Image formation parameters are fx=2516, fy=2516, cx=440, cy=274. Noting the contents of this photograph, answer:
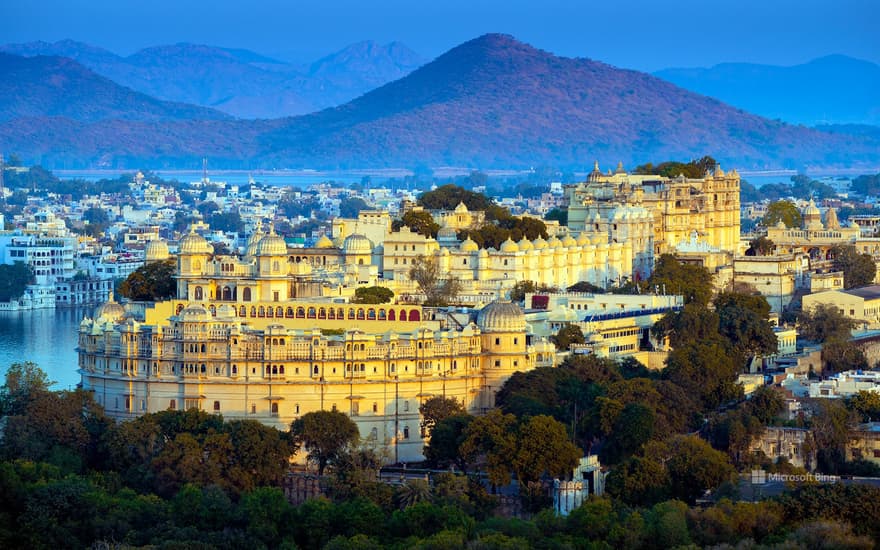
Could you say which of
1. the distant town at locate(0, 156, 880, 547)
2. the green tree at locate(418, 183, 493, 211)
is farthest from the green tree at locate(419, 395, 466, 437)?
the green tree at locate(418, 183, 493, 211)

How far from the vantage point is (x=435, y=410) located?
40156 mm

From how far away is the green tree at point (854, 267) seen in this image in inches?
2311

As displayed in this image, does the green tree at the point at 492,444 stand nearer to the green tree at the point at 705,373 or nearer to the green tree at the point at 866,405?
the green tree at the point at 705,373

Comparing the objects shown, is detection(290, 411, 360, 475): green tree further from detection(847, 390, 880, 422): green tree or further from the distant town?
detection(847, 390, 880, 422): green tree

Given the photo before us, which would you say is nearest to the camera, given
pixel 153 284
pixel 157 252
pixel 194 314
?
pixel 194 314

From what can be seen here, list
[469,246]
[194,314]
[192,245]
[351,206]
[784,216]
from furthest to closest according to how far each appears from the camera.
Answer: [351,206], [784,216], [469,246], [192,245], [194,314]

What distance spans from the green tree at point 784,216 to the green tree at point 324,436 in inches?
1341

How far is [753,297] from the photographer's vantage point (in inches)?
2053

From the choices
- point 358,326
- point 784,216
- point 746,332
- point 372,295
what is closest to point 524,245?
point 372,295

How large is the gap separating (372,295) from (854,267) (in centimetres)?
1488

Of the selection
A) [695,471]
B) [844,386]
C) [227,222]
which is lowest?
[695,471]

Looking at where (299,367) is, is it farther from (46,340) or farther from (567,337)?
(46,340)

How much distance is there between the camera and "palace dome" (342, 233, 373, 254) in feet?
179

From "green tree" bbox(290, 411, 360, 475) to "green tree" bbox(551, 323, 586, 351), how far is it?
23.2ft
